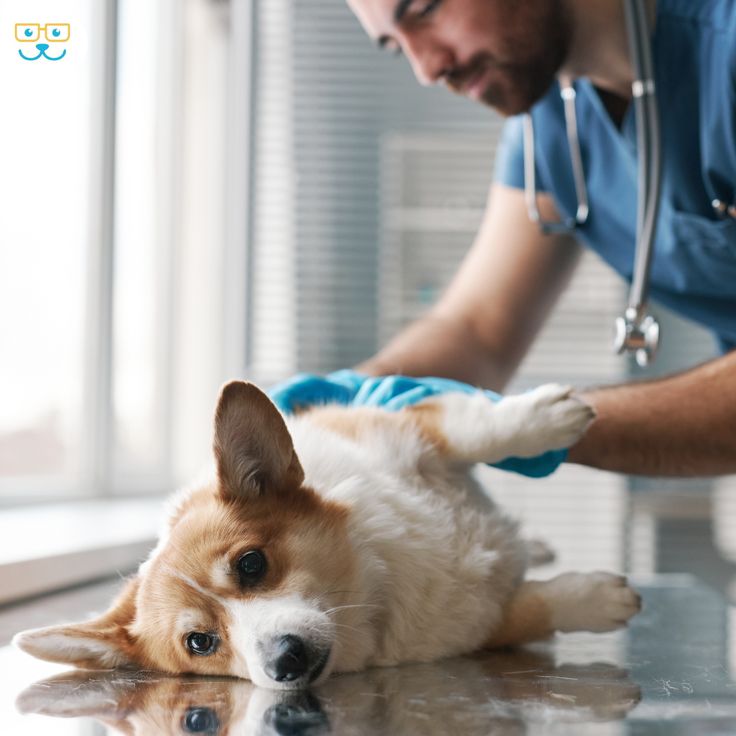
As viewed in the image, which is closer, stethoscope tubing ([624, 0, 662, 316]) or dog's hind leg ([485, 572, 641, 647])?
dog's hind leg ([485, 572, 641, 647])

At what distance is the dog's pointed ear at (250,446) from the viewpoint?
3.32 feet

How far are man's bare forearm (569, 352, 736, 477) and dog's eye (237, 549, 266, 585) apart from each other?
1.66 ft

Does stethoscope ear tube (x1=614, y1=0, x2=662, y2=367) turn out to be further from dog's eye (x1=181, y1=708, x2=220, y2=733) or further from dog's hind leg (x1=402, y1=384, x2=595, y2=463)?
dog's eye (x1=181, y1=708, x2=220, y2=733)

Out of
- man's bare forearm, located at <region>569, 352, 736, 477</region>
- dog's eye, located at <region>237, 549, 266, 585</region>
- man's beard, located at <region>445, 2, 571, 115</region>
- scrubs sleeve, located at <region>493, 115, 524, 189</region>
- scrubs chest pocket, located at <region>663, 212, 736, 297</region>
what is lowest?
dog's eye, located at <region>237, 549, 266, 585</region>

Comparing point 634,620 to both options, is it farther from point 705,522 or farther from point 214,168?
point 214,168

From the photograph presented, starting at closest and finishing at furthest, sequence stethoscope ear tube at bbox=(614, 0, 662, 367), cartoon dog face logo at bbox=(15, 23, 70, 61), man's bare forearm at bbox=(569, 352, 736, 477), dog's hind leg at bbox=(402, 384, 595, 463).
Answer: dog's hind leg at bbox=(402, 384, 595, 463) → man's bare forearm at bbox=(569, 352, 736, 477) → stethoscope ear tube at bbox=(614, 0, 662, 367) → cartoon dog face logo at bbox=(15, 23, 70, 61)

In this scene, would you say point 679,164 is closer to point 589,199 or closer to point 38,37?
point 589,199

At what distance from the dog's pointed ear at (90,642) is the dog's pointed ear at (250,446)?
0.18m

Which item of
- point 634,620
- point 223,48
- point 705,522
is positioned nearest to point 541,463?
point 634,620

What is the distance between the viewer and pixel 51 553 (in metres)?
1.61

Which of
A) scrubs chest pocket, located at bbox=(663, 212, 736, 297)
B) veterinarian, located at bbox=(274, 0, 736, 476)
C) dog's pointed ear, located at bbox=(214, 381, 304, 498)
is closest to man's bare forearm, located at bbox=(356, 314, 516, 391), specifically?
veterinarian, located at bbox=(274, 0, 736, 476)

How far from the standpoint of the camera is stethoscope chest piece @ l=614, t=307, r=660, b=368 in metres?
1.36

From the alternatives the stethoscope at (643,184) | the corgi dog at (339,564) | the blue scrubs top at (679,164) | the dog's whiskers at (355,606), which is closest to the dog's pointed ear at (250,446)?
the corgi dog at (339,564)

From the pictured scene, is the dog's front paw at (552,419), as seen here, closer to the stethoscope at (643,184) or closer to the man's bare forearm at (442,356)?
the stethoscope at (643,184)
